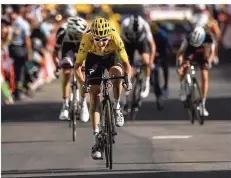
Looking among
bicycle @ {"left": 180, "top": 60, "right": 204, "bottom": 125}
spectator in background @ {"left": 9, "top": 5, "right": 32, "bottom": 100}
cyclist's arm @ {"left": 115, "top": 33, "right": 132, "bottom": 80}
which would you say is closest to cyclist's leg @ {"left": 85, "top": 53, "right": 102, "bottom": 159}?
cyclist's arm @ {"left": 115, "top": 33, "right": 132, "bottom": 80}

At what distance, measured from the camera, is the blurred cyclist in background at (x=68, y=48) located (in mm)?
14773

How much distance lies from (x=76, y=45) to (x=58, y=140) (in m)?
1.42

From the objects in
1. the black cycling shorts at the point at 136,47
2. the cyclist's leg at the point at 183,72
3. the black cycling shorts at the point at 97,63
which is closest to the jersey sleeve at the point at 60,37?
the cyclist's leg at the point at 183,72

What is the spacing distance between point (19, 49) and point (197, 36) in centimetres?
569

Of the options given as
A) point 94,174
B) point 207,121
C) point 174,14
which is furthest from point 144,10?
point 94,174

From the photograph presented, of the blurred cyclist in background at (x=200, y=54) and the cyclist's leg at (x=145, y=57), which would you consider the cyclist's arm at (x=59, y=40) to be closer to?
the blurred cyclist in background at (x=200, y=54)

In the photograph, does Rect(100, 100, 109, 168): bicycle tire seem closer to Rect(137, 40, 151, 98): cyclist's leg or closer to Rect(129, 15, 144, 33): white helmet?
Rect(129, 15, 144, 33): white helmet

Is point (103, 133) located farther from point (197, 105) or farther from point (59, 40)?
point (197, 105)

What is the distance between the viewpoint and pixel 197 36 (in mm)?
16766

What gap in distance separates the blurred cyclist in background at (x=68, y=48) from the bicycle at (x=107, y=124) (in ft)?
8.10

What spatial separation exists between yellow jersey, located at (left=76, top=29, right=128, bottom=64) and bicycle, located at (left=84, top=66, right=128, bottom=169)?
28 centimetres

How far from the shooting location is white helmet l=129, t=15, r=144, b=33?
17.6 m

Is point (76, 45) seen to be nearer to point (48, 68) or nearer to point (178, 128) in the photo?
point (178, 128)

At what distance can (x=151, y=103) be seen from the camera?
828 inches
